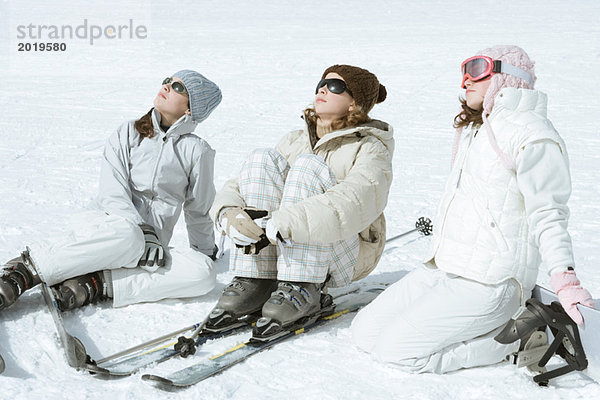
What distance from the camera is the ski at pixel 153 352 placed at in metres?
2.46

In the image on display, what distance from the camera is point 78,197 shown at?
5211 mm

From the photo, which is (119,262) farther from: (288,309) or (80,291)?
(288,309)

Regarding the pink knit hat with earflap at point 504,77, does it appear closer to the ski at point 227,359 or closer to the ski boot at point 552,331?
the ski boot at point 552,331

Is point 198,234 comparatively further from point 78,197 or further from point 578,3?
point 578,3

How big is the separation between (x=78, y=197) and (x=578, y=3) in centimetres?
2147

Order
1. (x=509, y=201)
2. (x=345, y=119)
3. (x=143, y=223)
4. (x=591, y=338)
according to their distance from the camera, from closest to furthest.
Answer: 1. (x=591, y=338)
2. (x=509, y=201)
3. (x=345, y=119)
4. (x=143, y=223)

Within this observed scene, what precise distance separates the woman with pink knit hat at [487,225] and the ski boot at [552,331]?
0.44ft

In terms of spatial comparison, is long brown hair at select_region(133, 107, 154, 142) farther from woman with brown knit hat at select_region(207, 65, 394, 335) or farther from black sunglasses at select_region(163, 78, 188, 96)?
woman with brown knit hat at select_region(207, 65, 394, 335)

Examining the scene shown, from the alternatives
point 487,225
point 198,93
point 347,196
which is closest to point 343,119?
point 347,196

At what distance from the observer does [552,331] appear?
7.83 feet

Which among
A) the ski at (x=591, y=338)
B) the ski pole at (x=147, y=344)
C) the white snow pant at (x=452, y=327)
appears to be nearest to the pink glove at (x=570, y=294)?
the ski at (x=591, y=338)

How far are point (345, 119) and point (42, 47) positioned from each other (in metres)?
14.1

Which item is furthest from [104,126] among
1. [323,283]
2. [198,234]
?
[323,283]

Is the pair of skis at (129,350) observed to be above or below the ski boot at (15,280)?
below
